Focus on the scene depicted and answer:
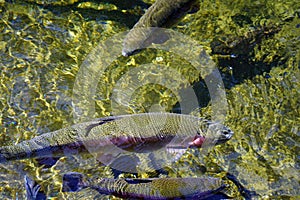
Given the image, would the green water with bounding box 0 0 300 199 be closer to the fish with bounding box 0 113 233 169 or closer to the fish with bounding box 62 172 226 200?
the fish with bounding box 62 172 226 200

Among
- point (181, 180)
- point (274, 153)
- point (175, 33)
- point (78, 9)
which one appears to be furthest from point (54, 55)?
point (274, 153)

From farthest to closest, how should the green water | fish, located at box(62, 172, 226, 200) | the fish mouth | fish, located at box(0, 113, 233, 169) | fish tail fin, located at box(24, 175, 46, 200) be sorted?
the green water < the fish mouth < fish tail fin, located at box(24, 175, 46, 200) < fish, located at box(0, 113, 233, 169) < fish, located at box(62, 172, 226, 200)

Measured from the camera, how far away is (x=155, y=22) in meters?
4.89

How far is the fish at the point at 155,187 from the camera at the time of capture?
134 inches

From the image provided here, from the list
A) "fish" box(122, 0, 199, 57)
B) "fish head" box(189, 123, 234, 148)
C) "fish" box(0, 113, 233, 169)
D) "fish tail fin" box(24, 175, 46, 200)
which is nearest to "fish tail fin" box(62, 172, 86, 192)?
"fish" box(0, 113, 233, 169)

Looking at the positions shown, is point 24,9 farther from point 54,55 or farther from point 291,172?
point 291,172

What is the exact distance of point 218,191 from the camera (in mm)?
3633

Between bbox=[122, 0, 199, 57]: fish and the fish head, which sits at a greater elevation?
bbox=[122, 0, 199, 57]: fish

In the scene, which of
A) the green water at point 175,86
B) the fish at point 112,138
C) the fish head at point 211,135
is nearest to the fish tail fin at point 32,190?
the green water at point 175,86

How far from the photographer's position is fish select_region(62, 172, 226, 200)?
11.2 feet

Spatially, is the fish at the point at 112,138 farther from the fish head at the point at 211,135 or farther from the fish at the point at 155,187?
the fish at the point at 155,187

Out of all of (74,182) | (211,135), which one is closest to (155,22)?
(211,135)

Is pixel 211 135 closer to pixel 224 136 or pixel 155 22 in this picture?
pixel 224 136

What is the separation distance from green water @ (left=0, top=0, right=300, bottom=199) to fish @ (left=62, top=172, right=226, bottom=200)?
40 cm
